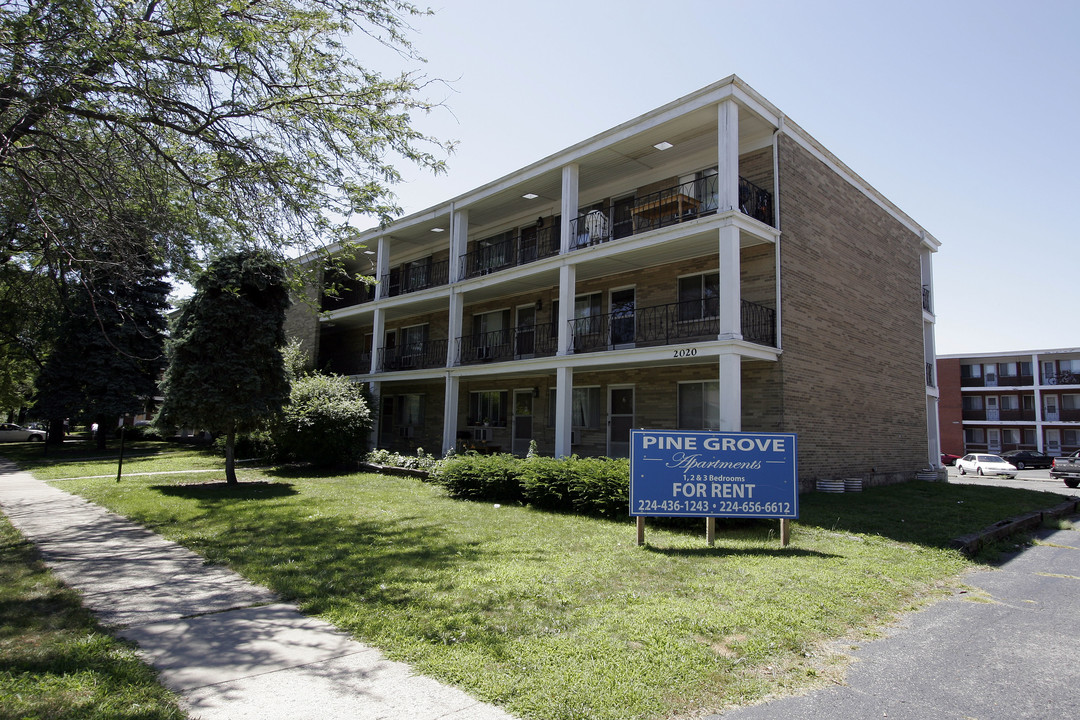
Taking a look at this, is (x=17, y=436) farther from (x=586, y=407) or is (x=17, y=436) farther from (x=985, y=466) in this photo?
(x=985, y=466)

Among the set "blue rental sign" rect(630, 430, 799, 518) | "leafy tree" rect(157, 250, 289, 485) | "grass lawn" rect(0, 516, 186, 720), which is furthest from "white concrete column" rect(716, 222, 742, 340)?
"grass lawn" rect(0, 516, 186, 720)

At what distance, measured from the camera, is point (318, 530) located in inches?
370

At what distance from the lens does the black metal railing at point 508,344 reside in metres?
20.5

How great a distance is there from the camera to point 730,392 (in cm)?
1295

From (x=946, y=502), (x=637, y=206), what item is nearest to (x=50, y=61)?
(x=637, y=206)

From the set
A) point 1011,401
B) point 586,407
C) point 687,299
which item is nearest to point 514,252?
point 586,407

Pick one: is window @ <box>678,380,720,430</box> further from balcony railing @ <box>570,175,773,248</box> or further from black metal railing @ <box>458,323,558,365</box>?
black metal railing @ <box>458,323,558,365</box>

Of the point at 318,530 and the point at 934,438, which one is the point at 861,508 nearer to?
the point at 318,530

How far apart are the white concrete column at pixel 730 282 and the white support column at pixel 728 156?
1.99ft

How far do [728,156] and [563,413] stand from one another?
7371 millimetres

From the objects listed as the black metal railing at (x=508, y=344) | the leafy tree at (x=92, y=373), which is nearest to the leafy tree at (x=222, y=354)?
the black metal railing at (x=508, y=344)

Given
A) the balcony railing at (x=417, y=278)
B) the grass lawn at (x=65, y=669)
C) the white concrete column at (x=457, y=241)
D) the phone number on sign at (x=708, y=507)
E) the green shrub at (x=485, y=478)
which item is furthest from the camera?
the balcony railing at (x=417, y=278)

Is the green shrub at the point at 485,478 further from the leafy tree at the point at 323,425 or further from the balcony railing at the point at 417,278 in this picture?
the balcony railing at the point at 417,278

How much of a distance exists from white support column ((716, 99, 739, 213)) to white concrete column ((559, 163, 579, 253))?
4530 millimetres
